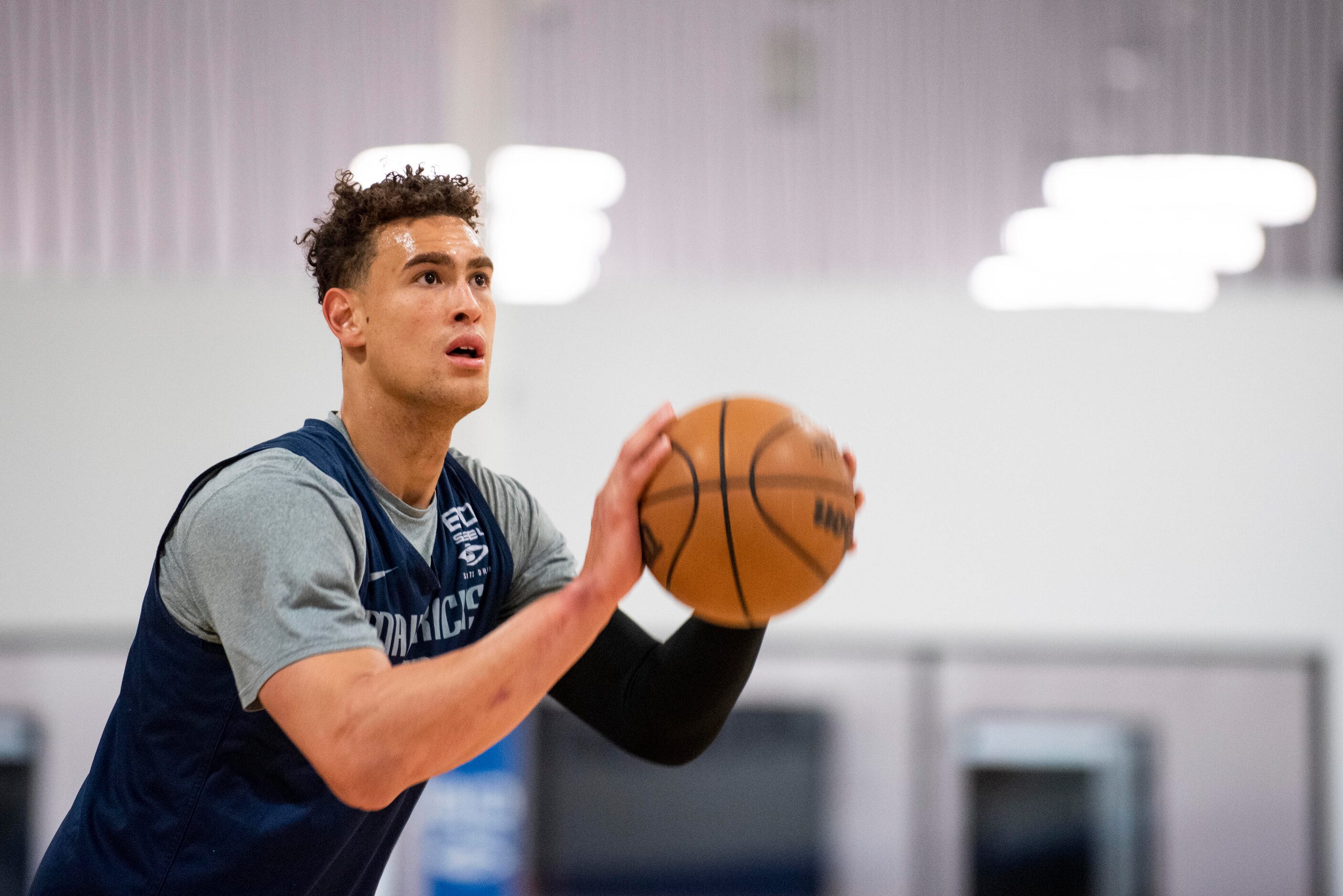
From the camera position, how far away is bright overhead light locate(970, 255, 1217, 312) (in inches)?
224

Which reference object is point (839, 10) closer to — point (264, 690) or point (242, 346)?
point (242, 346)

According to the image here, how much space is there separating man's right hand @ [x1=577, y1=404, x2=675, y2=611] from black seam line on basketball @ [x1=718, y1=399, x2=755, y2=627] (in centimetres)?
11

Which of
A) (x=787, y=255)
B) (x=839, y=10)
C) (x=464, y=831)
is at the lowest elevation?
(x=464, y=831)

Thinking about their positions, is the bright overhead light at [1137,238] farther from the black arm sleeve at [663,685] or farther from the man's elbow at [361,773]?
the man's elbow at [361,773]

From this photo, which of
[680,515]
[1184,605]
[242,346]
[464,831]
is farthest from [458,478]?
[1184,605]

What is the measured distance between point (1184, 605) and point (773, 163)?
264 cm

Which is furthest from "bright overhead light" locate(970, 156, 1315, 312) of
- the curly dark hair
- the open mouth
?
the open mouth

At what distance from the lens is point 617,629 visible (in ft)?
→ 7.10

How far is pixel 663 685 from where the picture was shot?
6.79 feet

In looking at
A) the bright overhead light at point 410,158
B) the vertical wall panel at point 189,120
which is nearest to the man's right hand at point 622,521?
the bright overhead light at point 410,158

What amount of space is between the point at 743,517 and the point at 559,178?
4.15 meters

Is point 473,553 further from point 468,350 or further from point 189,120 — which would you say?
point 189,120

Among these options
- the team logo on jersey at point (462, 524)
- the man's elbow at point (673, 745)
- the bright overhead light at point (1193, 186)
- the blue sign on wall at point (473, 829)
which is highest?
the bright overhead light at point (1193, 186)

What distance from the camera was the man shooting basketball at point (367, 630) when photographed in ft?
5.09
